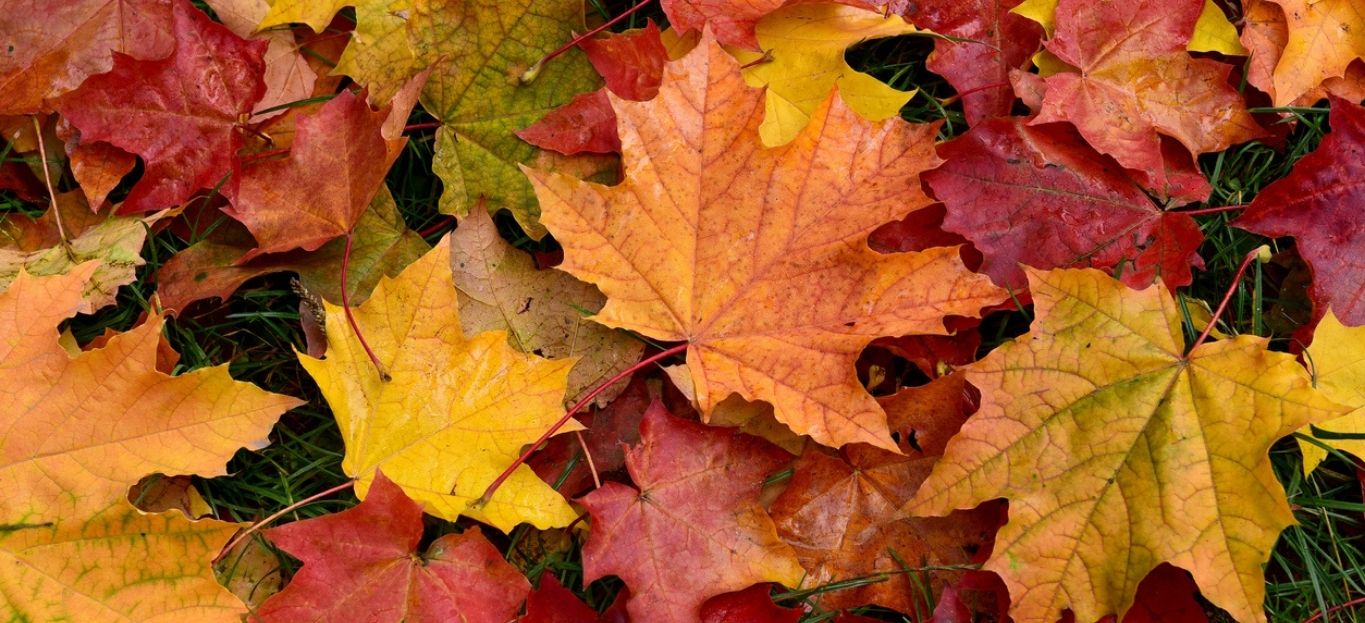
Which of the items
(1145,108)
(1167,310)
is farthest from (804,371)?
(1145,108)

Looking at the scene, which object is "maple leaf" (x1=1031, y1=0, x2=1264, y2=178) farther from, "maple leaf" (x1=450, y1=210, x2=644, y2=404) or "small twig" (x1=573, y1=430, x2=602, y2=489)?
"small twig" (x1=573, y1=430, x2=602, y2=489)

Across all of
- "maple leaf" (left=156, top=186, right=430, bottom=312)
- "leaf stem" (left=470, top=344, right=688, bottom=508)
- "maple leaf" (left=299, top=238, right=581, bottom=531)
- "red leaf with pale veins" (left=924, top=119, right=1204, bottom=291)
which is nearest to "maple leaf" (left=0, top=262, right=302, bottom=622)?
"maple leaf" (left=299, top=238, right=581, bottom=531)

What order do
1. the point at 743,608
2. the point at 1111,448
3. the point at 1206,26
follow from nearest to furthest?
the point at 1111,448, the point at 743,608, the point at 1206,26

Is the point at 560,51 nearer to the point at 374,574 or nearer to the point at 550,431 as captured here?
the point at 550,431

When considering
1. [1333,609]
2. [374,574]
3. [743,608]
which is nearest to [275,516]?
[374,574]

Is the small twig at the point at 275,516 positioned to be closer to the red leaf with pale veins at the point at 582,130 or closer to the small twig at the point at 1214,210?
the red leaf with pale veins at the point at 582,130

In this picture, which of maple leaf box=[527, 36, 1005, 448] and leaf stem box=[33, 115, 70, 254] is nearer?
maple leaf box=[527, 36, 1005, 448]

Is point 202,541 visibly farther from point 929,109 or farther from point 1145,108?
point 1145,108
